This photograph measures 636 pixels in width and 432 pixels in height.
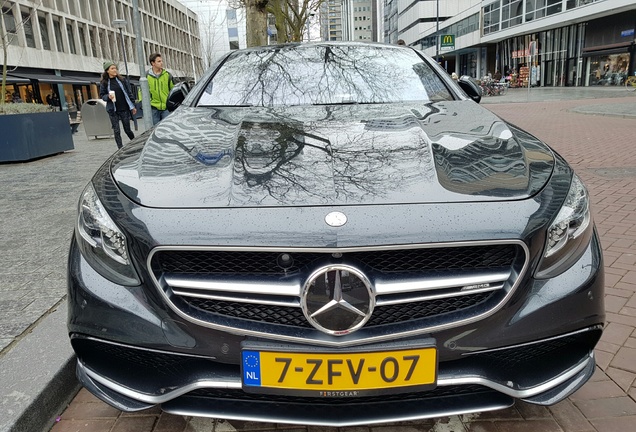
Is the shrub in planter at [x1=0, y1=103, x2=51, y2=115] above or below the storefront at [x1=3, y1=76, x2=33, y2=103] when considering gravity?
below

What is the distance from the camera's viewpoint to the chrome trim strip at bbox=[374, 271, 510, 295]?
1445 millimetres

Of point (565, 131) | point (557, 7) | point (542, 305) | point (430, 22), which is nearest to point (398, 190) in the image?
point (542, 305)

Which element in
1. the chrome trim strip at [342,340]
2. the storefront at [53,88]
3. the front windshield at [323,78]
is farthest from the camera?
the storefront at [53,88]

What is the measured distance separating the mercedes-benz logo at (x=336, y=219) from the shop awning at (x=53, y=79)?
32.5 m

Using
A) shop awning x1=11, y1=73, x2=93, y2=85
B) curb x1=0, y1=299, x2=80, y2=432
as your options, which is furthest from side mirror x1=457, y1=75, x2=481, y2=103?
shop awning x1=11, y1=73, x2=93, y2=85

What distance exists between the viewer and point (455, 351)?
4.88ft

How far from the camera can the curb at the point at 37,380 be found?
1.89 meters

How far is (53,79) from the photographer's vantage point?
108 ft

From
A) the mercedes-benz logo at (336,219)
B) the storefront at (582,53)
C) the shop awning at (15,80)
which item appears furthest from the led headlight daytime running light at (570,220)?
the shop awning at (15,80)

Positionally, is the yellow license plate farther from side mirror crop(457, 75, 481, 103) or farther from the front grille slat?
side mirror crop(457, 75, 481, 103)

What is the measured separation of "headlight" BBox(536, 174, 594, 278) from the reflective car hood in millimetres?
120

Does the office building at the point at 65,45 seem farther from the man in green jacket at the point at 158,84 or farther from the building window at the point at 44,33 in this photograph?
the man in green jacket at the point at 158,84

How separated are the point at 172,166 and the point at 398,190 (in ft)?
2.66

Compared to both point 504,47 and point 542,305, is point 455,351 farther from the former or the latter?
point 504,47
